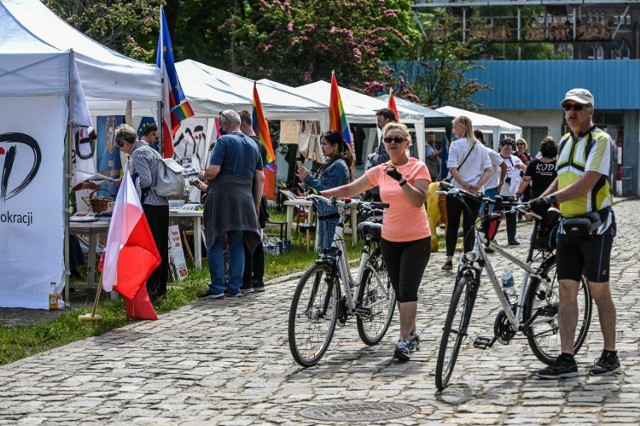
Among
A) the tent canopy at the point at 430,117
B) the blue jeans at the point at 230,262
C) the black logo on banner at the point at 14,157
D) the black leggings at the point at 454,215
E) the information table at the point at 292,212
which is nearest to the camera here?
the black logo on banner at the point at 14,157

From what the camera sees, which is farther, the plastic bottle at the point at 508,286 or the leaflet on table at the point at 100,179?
the leaflet on table at the point at 100,179

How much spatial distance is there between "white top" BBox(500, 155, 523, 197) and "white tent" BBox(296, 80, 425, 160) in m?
2.57

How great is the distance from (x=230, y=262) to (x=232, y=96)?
19.3 ft

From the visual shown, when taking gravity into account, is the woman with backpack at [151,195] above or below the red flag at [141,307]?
above

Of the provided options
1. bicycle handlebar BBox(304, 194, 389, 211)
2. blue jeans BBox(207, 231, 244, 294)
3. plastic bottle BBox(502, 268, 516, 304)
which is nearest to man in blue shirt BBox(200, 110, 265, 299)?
blue jeans BBox(207, 231, 244, 294)

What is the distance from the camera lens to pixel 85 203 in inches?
668

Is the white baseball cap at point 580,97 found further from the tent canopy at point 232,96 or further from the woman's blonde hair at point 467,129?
the tent canopy at point 232,96

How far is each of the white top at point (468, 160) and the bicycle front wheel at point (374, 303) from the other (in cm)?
576

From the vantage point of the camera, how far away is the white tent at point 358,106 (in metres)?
22.5

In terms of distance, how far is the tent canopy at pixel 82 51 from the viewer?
42.0ft

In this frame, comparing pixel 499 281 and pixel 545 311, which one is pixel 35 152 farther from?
pixel 545 311

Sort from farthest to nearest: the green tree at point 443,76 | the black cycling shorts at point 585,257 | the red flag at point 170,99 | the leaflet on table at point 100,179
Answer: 1. the green tree at point 443,76
2. the leaflet on table at point 100,179
3. the red flag at point 170,99
4. the black cycling shorts at point 585,257

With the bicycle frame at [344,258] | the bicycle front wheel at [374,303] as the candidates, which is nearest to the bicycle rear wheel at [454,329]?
the bicycle frame at [344,258]

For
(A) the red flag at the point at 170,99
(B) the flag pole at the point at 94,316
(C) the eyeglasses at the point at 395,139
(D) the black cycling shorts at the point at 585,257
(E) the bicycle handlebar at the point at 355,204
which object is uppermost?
(A) the red flag at the point at 170,99
